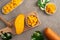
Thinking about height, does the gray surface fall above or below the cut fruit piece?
below

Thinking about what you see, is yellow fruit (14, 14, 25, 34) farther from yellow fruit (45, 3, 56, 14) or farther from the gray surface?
yellow fruit (45, 3, 56, 14)

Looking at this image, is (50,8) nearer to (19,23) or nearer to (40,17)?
(40,17)

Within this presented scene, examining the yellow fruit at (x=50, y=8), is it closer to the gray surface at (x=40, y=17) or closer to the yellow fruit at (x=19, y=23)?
the gray surface at (x=40, y=17)

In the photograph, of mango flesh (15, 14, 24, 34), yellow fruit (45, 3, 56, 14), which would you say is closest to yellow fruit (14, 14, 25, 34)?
mango flesh (15, 14, 24, 34)

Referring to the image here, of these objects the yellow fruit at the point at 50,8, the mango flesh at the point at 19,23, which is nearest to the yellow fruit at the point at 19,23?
the mango flesh at the point at 19,23

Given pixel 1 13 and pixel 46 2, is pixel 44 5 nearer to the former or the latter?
pixel 46 2

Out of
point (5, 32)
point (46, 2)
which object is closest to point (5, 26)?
point (5, 32)

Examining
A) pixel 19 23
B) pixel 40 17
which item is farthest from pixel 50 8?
pixel 19 23

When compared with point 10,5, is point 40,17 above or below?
below

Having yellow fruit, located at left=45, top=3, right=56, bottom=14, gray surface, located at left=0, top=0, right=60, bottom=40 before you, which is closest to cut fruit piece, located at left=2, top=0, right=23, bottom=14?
gray surface, located at left=0, top=0, right=60, bottom=40

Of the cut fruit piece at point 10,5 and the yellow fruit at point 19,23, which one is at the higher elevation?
the cut fruit piece at point 10,5

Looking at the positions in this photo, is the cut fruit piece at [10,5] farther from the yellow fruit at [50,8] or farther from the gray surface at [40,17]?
the yellow fruit at [50,8]
